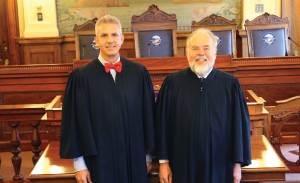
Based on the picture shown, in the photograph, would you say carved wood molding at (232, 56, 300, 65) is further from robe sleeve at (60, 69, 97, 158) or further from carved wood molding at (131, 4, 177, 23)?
robe sleeve at (60, 69, 97, 158)

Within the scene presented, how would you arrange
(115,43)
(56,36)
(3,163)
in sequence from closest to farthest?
1. (115,43)
2. (3,163)
3. (56,36)

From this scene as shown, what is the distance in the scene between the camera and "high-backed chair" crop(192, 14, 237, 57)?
6.14m

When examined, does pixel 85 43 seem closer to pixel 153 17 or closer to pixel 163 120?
pixel 153 17

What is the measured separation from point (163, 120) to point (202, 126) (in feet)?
0.74

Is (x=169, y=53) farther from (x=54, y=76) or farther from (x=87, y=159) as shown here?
(x=87, y=159)

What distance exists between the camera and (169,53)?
617cm

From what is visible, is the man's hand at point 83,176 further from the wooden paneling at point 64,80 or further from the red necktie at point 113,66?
the wooden paneling at point 64,80

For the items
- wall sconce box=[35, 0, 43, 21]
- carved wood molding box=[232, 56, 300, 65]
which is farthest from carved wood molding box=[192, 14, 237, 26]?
wall sconce box=[35, 0, 43, 21]

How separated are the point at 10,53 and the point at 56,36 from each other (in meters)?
1.01

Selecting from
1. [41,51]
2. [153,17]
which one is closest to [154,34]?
[153,17]

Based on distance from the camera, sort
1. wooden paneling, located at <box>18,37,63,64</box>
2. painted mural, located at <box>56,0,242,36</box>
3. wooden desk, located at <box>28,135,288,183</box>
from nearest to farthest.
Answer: wooden desk, located at <box>28,135,288,183</box>
wooden paneling, located at <box>18,37,63,64</box>
painted mural, located at <box>56,0,242,36</box>

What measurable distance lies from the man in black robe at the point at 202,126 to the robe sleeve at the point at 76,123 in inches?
16.0

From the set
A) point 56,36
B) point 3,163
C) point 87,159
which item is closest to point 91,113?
point 87,159

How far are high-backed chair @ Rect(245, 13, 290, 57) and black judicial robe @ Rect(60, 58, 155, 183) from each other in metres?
4.09
